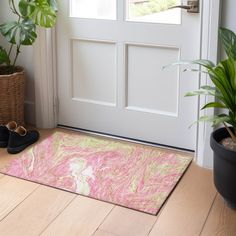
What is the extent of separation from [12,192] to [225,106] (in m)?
1.14

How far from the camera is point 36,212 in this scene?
2148 mm

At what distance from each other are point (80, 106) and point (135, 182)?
82 centimetres

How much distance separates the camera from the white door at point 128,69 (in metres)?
2.63

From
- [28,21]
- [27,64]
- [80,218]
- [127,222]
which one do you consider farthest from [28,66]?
[127,222]

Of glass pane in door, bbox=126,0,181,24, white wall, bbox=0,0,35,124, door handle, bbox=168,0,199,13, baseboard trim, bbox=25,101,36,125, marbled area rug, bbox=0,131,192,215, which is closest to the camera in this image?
marbled area rug, bbox=0,131,192,215

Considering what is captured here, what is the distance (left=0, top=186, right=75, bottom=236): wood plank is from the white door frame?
789mm

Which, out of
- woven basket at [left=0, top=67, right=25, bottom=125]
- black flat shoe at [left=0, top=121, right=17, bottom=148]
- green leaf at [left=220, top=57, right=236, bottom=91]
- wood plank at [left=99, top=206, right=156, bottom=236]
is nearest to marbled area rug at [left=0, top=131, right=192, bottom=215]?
wood plank at [left=99, top=206, right=156, bottom=236]

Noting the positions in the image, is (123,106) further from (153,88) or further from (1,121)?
(1,121)

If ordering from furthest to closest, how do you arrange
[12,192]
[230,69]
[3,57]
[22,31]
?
[3,57] → [22,31] → [12,192] → [230,69]

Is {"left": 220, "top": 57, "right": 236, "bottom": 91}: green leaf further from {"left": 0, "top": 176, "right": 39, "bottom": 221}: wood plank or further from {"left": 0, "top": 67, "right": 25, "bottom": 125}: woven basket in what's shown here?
{"left": 0, "top": 67, "right": 25, "bottom": 125}: woven basket

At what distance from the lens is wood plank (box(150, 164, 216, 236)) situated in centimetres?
203

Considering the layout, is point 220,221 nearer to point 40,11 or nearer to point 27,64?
point 40,11

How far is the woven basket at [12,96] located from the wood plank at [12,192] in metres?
0.59

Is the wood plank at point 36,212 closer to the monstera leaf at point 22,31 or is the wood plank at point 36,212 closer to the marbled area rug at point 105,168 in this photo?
the marbled area rug at point 105,168
